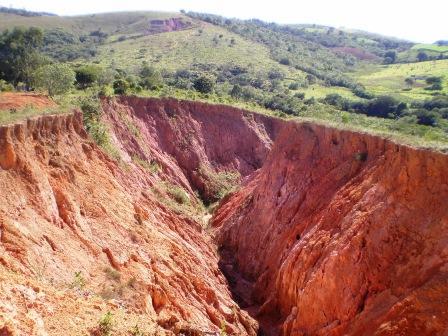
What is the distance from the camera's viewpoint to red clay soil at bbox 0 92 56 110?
2242cm

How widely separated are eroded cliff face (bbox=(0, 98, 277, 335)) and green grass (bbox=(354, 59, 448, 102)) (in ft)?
138

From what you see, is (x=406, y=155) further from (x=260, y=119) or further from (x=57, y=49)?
(x=57, y=49)

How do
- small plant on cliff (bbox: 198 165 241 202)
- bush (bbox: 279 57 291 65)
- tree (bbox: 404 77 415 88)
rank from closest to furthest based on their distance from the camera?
small plant on cliff (bbox: 198 165 241 202)
tree (bbox: 404 77 415 88)
bush (bbox: 279 57 291 65)

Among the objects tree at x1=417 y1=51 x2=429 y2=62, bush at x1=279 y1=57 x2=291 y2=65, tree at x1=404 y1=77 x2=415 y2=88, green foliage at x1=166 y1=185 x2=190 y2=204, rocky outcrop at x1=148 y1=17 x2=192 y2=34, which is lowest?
green foliage at x1=166 y1=185 x2=190 y2=204

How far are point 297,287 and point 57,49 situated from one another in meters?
76.5

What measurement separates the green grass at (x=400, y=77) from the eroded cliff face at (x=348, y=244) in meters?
37.0

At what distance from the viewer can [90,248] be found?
1669 cm

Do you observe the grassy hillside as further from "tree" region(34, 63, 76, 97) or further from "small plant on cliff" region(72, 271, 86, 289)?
"small plant on cliff" region(72, 271, 86, 289)

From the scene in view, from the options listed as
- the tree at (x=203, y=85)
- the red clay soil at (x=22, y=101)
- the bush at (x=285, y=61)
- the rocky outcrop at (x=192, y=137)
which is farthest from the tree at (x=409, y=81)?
the red clay soil at (x=22, y=101)

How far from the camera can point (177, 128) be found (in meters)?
39.1

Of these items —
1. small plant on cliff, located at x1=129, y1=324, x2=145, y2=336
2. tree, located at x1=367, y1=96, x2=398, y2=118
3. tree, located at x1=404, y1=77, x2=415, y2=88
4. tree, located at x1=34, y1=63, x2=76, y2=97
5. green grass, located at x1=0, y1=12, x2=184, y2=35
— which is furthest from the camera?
green grass, located at x1=0, y1=12, x2=184, y2=35

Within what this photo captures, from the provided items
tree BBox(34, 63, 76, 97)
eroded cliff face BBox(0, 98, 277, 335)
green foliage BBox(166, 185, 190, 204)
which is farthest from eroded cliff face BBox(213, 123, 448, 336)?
tree BBox(34, 63, 76, 97)

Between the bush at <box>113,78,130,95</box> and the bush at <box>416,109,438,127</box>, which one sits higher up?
the bush at <box>113,78,130,95</box>

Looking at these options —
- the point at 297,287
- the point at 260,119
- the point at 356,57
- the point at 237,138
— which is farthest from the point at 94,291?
the point at 356,57
